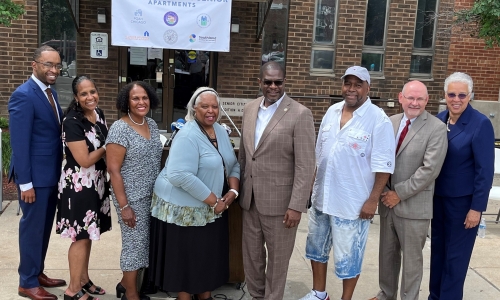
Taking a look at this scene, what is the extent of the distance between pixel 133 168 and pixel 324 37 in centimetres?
705

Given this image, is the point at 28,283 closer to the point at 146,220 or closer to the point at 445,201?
the point at 146,220

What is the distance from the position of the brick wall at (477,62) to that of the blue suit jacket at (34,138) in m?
8.37

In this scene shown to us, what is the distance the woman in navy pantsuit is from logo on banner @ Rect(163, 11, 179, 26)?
5307mm

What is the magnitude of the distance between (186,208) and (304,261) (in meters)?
1.91

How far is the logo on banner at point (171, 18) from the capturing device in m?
8.01

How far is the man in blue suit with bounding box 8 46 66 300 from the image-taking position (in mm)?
3629

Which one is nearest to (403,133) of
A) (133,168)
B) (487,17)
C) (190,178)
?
(190,178)

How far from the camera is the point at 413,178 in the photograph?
11.5 feet

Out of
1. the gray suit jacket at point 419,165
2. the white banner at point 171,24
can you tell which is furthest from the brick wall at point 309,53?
the gray suit jacket at point 419,165

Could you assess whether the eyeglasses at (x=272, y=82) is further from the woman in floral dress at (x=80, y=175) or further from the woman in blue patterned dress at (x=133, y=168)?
the woman in floral dress at (x=80, y=175)

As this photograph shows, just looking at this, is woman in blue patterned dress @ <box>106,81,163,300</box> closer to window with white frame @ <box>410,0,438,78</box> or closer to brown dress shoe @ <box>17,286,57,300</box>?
brown dress shoe @ <box>17,286,57,300</box>

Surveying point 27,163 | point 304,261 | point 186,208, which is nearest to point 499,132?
point 304,261

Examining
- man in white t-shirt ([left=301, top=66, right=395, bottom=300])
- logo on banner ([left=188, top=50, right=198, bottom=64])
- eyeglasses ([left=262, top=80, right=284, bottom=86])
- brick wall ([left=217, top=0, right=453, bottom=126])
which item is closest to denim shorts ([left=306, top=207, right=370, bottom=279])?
man in white t-shirt ([left=301, top=66, right=395, bottom=300])

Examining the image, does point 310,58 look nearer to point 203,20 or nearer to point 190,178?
point 203,20
